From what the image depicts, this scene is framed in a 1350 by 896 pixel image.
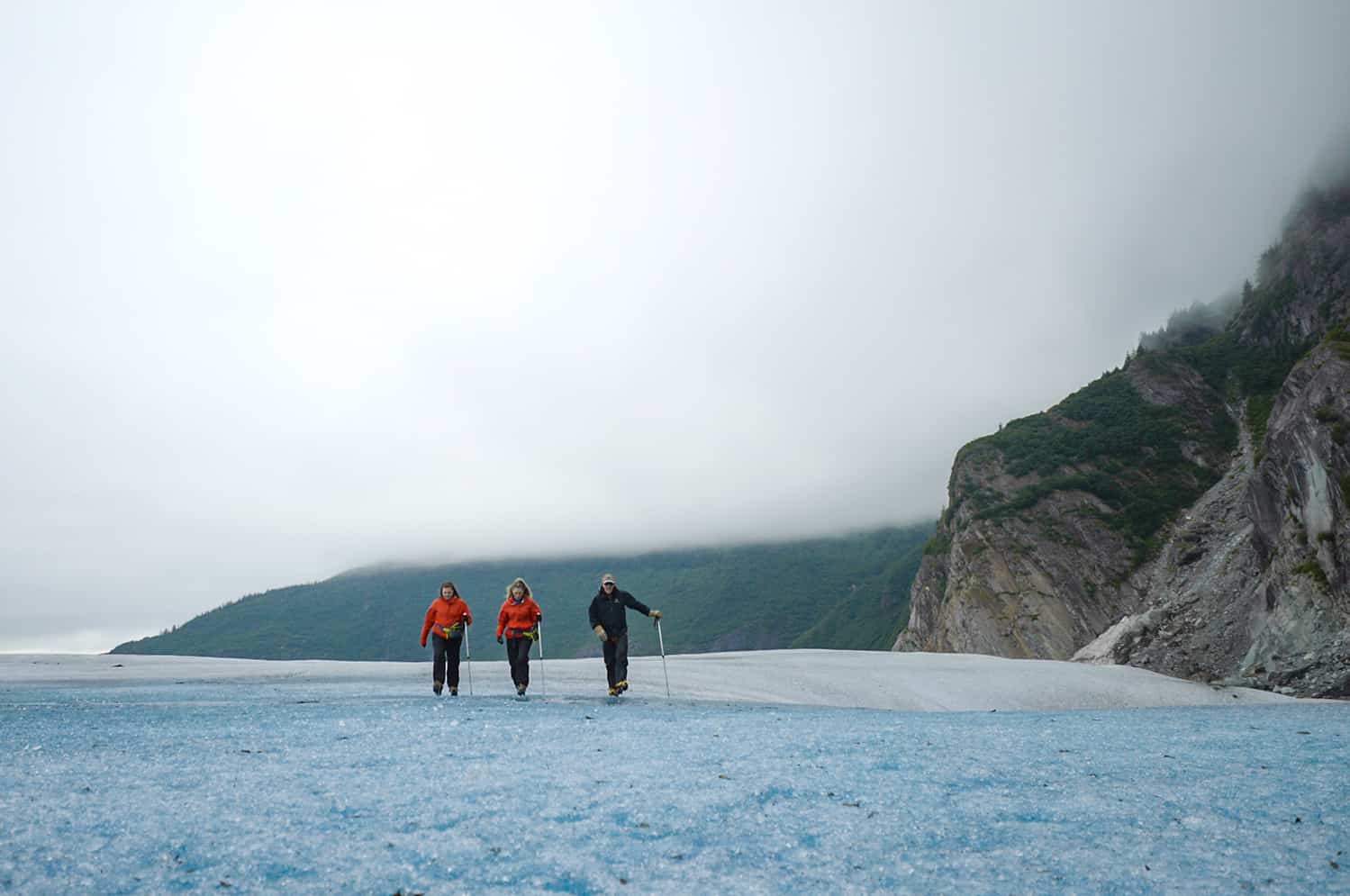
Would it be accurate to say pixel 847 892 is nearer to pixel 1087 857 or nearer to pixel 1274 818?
pixel 1087 857

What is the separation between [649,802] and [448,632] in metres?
9.26

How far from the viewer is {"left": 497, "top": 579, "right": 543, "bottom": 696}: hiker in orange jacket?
48.1ft

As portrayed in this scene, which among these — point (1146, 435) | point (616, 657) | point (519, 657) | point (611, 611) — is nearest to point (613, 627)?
point (611, 611)

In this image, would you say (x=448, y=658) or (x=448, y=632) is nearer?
(x=448, y=632)

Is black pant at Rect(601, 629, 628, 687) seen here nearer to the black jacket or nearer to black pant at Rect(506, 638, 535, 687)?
the black jacket

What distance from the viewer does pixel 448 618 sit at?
1483 centimetres

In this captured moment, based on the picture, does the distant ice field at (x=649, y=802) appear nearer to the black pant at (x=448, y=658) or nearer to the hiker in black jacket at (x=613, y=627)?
the hiker in black jacket at (x=613, y=627)

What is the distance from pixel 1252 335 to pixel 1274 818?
3149 inches

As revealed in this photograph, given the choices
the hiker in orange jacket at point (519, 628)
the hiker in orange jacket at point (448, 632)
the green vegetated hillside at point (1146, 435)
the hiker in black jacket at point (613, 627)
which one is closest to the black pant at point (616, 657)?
the hiker in black jacket at point (613, 627)

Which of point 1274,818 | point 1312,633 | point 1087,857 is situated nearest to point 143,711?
point 1087,857

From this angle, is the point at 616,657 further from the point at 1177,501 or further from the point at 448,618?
the point at 1177,501

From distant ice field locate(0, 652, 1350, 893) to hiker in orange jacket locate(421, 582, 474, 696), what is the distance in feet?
8.85

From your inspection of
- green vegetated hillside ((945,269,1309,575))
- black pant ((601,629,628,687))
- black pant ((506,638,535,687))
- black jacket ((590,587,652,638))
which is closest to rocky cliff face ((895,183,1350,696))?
green vegetated hillside ((945,269,1309,575))

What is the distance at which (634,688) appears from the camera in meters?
17.4
